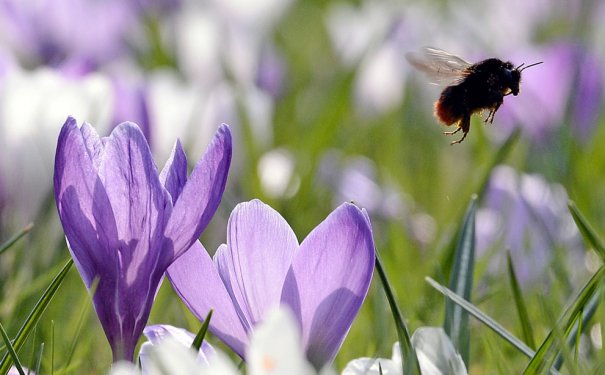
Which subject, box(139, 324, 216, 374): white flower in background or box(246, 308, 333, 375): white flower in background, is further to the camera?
box(139, 324, 216, 374): white flower in background

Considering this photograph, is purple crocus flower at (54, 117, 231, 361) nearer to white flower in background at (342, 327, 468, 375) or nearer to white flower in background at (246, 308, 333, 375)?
white flower in background at (342, 327, 468, 375)

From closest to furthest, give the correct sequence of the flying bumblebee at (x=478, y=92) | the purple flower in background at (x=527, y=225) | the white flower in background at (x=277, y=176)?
1. the flying bumblebee at (x=478, y=92)
2. the purple flower in background at (x=527, y=225)
3. the white flower in background at (x=277, y=176)


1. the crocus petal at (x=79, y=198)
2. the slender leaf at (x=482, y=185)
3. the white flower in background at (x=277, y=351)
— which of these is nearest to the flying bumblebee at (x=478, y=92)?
the slender leaf at (x=482, y=185)

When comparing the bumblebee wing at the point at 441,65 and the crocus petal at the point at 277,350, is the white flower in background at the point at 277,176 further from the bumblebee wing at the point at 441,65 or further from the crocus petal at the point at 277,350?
the crocus petal at the point at 277,350

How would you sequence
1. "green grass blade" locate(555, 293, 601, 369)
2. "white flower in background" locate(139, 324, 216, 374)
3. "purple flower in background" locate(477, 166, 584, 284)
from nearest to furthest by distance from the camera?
"white flower in background" locate(139, 324, 216, 374) → "green grass blade" locate(555, 293, 601, 369) → "purple flower in background" locate(477, 166, 584, 284)

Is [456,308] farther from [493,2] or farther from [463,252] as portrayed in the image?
[493,2]

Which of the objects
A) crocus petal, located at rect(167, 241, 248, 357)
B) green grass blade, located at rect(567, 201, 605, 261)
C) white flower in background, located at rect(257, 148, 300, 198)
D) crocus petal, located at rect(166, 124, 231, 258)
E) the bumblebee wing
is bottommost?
white flower in background, located at rect(257, 148, 300, 198)

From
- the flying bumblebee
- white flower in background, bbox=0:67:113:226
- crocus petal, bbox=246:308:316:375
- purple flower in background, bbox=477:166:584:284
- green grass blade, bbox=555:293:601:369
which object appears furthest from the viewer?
purple flower in background, bbox=477:166:584:284

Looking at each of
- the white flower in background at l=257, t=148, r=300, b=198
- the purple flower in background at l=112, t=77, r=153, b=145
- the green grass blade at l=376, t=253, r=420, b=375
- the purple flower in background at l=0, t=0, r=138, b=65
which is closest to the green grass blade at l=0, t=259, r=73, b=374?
the green grass blade at l=376, t=253, r=420, b=375

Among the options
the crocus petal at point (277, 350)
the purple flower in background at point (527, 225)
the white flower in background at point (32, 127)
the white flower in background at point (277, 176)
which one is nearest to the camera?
the crocus petal at point (277, 350)
